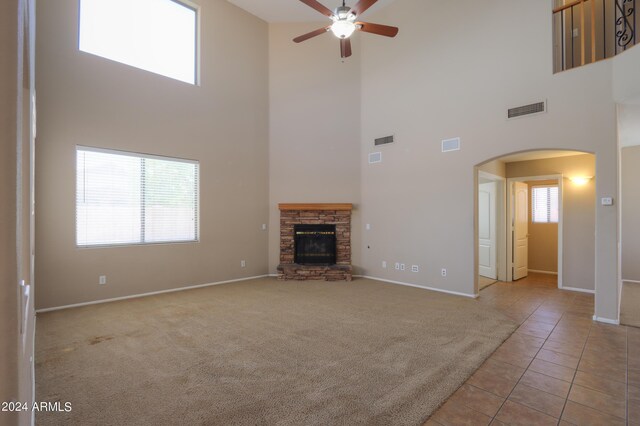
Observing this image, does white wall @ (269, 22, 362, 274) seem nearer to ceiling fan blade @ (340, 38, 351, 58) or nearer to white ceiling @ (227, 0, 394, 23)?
white ceiling @ (227, 0, 394, 23)

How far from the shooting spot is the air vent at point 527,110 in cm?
445

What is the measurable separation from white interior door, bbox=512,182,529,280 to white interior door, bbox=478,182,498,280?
1.27ft

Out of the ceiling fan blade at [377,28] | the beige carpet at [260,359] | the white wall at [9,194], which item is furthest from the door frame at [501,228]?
the white wall at [9,194]

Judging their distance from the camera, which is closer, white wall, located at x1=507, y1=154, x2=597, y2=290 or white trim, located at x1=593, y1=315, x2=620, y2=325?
white trim, located at x1=593, y1=315, x2=620, y2=325

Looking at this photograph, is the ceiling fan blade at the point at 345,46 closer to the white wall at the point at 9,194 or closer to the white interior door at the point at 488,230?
the white wall at the point at 9,194

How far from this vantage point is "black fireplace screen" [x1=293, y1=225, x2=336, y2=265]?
6809mm

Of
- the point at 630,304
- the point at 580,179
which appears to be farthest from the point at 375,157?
the point at 630,304

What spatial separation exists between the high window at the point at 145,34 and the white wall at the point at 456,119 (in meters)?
3.59

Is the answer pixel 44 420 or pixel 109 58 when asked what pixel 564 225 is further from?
pixel 109 58

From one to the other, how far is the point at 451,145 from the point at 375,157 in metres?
1.59

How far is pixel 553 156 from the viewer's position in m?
5.92

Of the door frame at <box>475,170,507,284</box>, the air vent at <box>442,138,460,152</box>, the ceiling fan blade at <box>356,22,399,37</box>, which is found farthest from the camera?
the door frame at <box>475,170,507,284</box>

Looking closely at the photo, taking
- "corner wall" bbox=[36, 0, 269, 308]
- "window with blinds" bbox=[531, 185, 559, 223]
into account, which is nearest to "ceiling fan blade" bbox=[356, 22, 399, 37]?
"corner wall" bbox=[36, 0, 269, 308]

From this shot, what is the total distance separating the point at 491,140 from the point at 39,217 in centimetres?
668
